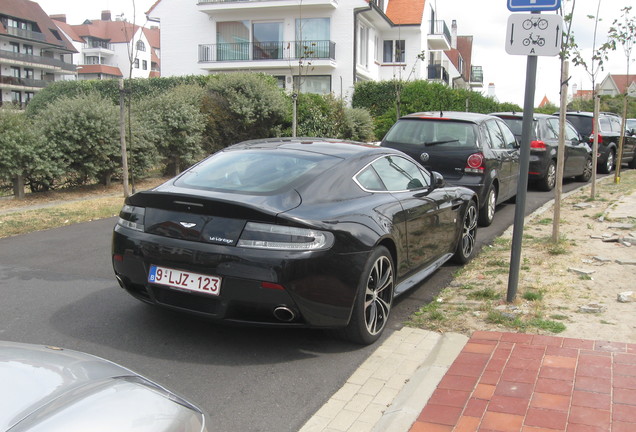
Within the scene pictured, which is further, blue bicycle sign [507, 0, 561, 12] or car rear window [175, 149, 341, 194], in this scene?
blue bicycle sign [507, 0, 561, 12]

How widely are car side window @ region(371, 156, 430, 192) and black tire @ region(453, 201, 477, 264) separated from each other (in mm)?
1009

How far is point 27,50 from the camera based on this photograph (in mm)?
72000

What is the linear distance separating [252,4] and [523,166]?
1286 inches

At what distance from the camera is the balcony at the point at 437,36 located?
45.2 meters

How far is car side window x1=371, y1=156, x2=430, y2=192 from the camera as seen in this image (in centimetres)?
536

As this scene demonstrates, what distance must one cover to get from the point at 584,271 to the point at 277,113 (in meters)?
14.7

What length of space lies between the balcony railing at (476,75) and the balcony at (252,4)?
1941 inches

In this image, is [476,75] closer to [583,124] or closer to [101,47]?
[101,47]

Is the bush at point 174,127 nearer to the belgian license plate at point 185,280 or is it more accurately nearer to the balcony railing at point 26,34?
the belgian license plate at point 185,280

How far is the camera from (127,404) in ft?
6.80

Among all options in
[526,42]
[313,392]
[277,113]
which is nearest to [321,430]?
[313,392]

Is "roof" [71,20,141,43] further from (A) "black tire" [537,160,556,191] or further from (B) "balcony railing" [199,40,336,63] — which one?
(A) "black tire" [537,160,556,191]

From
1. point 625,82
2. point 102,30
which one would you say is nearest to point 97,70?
point 102,30

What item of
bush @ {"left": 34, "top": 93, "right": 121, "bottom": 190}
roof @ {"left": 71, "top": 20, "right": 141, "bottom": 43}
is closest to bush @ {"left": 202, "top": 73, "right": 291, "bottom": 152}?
bush @ {"left": 34, "top": 93, "right": 121, "bottom": 190}
